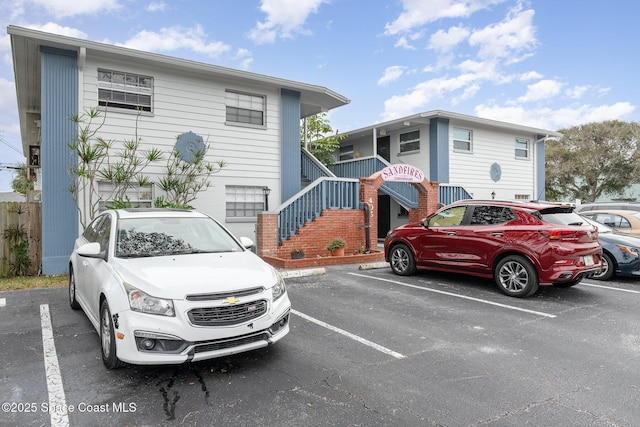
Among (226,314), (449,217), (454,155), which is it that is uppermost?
(454,155)

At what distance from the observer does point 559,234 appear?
642cm

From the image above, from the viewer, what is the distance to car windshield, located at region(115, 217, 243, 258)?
14.3ft

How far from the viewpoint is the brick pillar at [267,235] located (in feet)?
32.6

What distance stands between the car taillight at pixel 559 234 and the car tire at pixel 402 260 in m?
2.79

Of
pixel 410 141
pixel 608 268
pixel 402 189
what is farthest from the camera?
pixel 410 141

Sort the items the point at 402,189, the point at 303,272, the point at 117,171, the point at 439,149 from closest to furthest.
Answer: the point at 303,272, the point at 117,171, the point at 402,189, the point at 439,149

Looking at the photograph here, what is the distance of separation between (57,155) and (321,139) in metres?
12.9

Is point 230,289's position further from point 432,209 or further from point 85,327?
point 432,209

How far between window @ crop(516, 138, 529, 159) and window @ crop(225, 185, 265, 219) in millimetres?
13757

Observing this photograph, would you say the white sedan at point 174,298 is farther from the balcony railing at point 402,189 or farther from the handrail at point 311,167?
the balcony railing at point 402,189

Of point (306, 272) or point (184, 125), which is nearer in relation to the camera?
point (306, 272)

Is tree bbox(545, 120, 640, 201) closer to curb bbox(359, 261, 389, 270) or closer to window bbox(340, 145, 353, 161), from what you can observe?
window bbox(340, 145, 353, 161)

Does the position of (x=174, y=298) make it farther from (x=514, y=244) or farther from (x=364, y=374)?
(x=514, y=244)

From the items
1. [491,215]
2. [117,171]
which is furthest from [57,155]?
[491,215]
